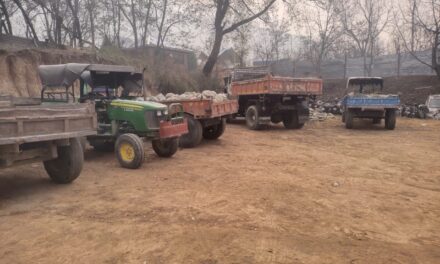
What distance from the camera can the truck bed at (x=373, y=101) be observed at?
1498 centimetres

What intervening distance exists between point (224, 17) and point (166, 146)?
20.8 meters

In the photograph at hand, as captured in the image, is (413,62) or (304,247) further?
(413,62)

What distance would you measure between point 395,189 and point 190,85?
19.3m

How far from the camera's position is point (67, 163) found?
652cm

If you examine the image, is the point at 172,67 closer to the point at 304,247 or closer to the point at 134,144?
the point at 134,144

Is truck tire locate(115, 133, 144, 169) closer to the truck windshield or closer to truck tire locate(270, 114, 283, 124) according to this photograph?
truck tire locate(270, 114, 283, 124)

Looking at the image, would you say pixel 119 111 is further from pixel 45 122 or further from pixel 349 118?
pixel 349 118

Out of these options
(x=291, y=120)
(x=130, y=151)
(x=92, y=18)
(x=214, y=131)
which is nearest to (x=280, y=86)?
(x=291, y=120)

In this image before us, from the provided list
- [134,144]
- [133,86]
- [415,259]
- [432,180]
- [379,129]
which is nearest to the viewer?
[415,259]

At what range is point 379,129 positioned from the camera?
16.2m

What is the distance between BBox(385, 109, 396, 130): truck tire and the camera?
15616 millimetres

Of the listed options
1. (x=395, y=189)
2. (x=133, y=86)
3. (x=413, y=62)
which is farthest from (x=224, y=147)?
(x=413, y=62)

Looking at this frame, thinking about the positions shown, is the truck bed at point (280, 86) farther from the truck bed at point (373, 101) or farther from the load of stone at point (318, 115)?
the load of stone at point (318, 115)

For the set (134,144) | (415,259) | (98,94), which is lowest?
(415,259)
